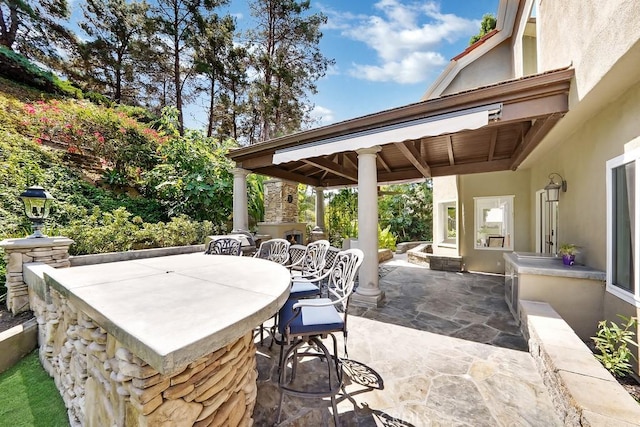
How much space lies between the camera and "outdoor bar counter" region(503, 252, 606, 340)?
3.23m

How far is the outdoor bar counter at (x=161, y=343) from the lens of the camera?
1.13 metres

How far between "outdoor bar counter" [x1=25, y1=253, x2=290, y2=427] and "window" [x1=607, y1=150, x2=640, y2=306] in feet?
12.1

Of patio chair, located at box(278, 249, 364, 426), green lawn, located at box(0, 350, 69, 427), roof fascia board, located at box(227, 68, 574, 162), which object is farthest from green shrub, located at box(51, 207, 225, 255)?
patio chair, located at box(278, 249, 364, 426)

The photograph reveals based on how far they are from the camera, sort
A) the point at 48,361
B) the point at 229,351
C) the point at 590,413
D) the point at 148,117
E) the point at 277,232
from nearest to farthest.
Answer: the point at 229,351 < the point at 590,413 < the point at 48,361 < the point at 277,232 < the point at 148,117

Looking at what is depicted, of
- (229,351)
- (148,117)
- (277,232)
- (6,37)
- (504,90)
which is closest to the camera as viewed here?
(229,351)

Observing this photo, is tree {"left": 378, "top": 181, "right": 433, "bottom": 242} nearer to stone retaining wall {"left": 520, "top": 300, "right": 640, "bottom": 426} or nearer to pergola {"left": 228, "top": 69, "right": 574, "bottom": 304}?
pergola {"left": 228, "top": 69, "right": 574, "bottom": 304}

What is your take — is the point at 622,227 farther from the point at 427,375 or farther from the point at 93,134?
the point at 93,134

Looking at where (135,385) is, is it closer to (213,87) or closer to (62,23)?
(213,87)

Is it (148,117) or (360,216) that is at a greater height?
(148,117)

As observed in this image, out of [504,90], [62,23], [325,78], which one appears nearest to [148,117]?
[62,23]

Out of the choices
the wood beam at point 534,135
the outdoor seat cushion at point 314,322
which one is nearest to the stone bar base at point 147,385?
the outdoor seat cushion at point 314,322

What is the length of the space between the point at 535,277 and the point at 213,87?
57.2ft

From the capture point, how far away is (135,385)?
1140mm

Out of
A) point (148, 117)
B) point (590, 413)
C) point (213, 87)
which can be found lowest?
point (590, 413)
